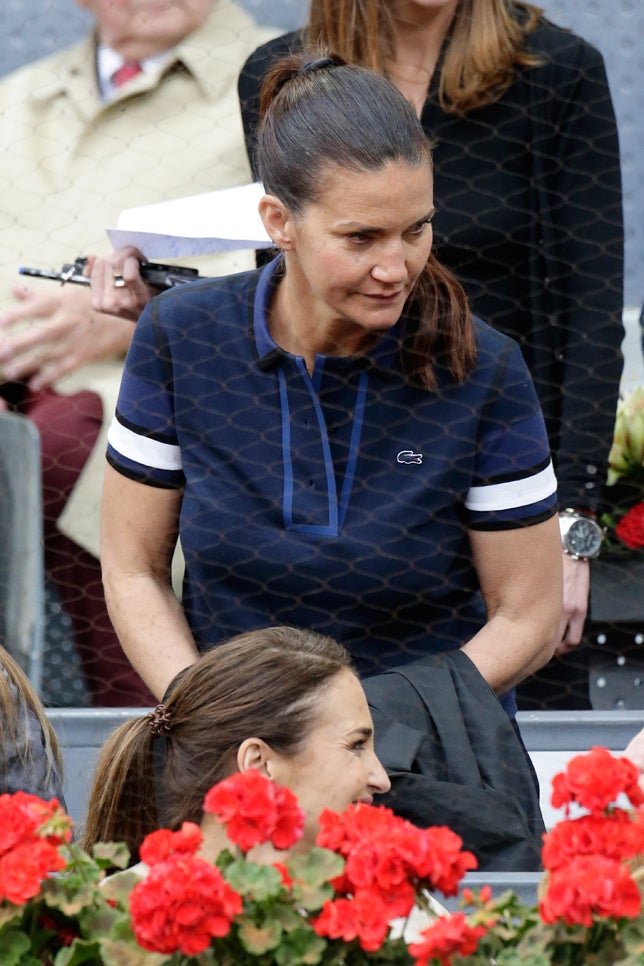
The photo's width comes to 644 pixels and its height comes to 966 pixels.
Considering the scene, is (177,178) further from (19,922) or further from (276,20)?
(19,922)

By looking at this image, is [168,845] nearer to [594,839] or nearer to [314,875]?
[314,875]

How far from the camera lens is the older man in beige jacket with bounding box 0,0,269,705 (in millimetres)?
2309

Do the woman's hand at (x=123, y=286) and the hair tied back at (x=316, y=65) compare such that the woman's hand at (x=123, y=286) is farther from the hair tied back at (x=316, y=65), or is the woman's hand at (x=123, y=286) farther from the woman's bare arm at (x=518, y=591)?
the woman's bare arm at (x=518, y=591)

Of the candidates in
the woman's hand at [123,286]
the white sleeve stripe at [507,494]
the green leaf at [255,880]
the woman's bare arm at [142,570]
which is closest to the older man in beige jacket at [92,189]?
the woman's hand at [123,286]

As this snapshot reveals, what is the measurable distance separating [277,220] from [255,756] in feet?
1.86

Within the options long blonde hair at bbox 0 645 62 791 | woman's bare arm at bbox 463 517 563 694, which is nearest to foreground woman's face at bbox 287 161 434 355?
woman's bare arm at bbox 463 517 563 694

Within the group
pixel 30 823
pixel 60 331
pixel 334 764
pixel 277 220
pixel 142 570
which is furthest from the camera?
pixel 60 331

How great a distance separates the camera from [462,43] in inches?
83.0

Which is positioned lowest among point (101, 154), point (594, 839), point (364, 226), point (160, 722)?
point (160, 722)

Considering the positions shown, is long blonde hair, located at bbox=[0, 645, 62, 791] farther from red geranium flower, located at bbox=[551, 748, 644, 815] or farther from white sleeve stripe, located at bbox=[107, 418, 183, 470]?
red geranium flower, located at bbox=[551, 748, 644, 815]

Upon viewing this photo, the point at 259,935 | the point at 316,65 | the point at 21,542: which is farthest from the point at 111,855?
the point at 21,542

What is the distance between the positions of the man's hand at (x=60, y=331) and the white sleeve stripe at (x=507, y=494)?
0.78m

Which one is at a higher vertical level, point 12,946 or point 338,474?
point 12,946

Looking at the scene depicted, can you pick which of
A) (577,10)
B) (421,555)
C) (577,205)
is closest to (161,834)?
(421,555)
